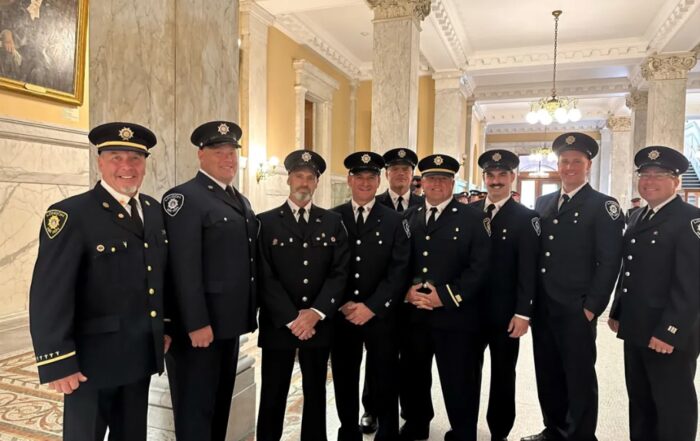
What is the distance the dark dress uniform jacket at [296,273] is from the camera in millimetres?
2480

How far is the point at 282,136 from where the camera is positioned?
9.57m

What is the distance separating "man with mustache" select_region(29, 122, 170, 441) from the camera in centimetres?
173

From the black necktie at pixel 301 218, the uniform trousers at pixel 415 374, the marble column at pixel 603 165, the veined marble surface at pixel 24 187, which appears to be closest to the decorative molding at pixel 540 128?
the marble column at pixel 603 165

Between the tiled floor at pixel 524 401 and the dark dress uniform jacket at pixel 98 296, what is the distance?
1.48 meters

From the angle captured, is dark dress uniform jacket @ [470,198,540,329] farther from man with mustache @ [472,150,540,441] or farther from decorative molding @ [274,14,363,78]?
decorative molding @ [274,14,363,78]

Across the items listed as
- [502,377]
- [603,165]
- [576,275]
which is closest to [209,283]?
[502,377]

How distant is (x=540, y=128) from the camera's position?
20234mm

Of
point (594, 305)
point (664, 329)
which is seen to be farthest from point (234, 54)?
point (664, 329)

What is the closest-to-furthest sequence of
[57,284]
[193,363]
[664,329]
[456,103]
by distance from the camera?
1. [57,284]
2. [193,363]
3. [664,329]
4. [456,103]

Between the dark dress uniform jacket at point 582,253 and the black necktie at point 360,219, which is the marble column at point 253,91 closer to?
the black necktie at point 360,219

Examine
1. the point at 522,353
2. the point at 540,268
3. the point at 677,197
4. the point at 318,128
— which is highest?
the point at 318,128

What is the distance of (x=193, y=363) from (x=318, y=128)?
31.8ft

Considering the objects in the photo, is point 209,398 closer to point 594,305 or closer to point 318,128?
point 594,305

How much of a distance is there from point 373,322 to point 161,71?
1.80 m
